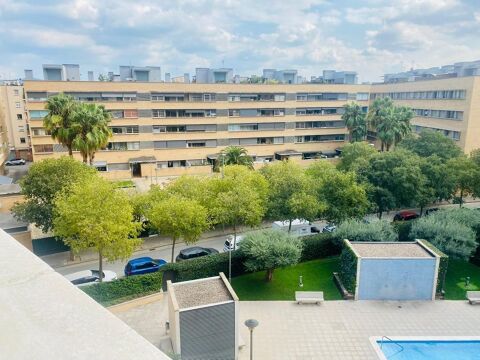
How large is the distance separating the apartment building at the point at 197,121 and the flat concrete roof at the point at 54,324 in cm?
5013

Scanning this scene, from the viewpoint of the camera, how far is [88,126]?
32906 mm

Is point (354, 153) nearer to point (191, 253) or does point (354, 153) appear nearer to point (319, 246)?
point (319, 246)

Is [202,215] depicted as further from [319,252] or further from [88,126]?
[88,126]

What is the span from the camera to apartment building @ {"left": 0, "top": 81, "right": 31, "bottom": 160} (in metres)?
68.6

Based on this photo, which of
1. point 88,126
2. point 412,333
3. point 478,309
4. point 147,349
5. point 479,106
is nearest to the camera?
point 147,349

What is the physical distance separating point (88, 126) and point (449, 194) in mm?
32138

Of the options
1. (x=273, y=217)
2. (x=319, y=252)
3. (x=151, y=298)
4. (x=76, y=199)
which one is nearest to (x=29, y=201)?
(x=76, y=199)

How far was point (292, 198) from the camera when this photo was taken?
2589cm

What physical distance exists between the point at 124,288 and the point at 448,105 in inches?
1859

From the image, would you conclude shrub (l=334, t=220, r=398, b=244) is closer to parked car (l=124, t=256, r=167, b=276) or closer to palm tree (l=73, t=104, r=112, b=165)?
parked car (l=124, t=256, r=167, b=276)

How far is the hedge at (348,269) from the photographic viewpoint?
21.2m

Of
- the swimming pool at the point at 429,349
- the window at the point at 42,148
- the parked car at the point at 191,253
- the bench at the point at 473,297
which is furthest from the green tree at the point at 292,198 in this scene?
the window at the point at 42,148

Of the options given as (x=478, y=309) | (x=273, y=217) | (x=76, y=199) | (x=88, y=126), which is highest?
(x=88, y=126)

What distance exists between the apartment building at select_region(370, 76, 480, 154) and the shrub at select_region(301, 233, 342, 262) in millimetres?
30285
